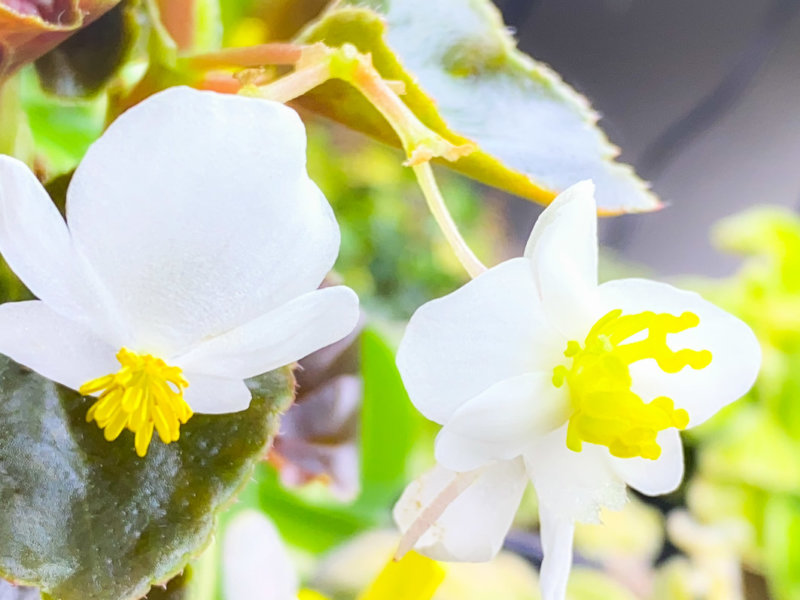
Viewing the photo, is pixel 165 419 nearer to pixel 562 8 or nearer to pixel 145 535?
pixel 145 535

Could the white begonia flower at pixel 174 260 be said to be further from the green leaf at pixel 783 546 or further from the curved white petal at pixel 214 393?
the green leaf at pixel 783 546

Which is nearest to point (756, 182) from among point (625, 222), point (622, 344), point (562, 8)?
point (625, 222)

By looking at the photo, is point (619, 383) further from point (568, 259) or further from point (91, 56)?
point (91, 56)

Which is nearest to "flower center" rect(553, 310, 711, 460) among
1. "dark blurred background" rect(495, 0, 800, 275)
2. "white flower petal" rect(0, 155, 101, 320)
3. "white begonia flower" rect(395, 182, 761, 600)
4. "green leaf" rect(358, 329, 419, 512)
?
"white begonia flower" rect(395, 182, 761, 600)

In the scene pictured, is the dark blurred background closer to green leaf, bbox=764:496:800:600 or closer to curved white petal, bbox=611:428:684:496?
green leaf, bbox=764:496:800:600

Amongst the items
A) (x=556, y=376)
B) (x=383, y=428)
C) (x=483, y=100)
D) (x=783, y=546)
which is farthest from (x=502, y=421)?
(x=783, y=546)
